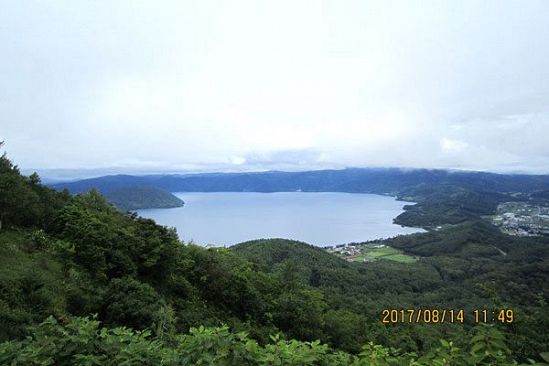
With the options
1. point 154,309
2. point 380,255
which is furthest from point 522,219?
point 154,309

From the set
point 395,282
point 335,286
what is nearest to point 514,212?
point 395,282

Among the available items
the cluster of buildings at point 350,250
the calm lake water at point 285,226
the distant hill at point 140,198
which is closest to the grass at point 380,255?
the cluster of buildings at point 350,250

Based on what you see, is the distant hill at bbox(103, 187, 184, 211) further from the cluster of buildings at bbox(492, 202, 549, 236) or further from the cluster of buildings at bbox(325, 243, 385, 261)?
the cluster of buildings at bbox(492, 202, 549, 236)

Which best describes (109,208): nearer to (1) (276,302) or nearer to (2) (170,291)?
(2) (170,291)

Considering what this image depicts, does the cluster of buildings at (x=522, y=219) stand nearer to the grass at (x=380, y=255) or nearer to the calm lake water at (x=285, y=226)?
the calm lake water at (x=285, y=226)

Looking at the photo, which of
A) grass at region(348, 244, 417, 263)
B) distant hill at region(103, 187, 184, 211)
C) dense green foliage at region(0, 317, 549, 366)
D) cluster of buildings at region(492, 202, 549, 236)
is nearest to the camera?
dense green foliage at region(0, 317, 549, 366)

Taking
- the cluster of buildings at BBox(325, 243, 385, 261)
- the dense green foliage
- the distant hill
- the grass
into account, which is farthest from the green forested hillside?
the distant hill

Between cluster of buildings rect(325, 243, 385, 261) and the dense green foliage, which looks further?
cluster of buildings rect(325, 243, 385, 261)
